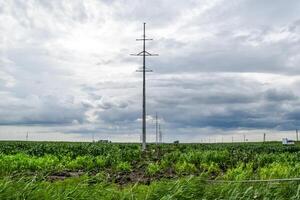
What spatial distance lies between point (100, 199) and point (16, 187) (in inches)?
66.3

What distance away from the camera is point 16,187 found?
1055 centimetres

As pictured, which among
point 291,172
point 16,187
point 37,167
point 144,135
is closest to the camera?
point 16,187

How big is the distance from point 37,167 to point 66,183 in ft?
34.2

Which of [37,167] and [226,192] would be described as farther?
[37,167]

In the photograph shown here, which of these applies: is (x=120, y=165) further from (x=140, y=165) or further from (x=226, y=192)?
(x=226, y=192)

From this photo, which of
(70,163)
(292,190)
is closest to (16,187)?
(292,190)

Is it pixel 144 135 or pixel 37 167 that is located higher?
pixel 144 135

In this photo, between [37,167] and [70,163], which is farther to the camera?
[70,163]

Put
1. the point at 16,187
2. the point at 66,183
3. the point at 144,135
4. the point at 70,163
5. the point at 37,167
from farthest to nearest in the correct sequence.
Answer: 1. the point at 144,135
2. the point at 70,163
3. the point at 37,167
4. the point at 66,183
5. the point at 16,187

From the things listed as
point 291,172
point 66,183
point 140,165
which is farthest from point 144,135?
point 66,183

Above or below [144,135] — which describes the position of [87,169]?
below

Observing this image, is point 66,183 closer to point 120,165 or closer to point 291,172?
point 291,172

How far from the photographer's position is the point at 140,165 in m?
25.9

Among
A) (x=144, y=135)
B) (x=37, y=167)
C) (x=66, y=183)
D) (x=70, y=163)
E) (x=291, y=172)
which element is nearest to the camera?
(x=66, y=183)
